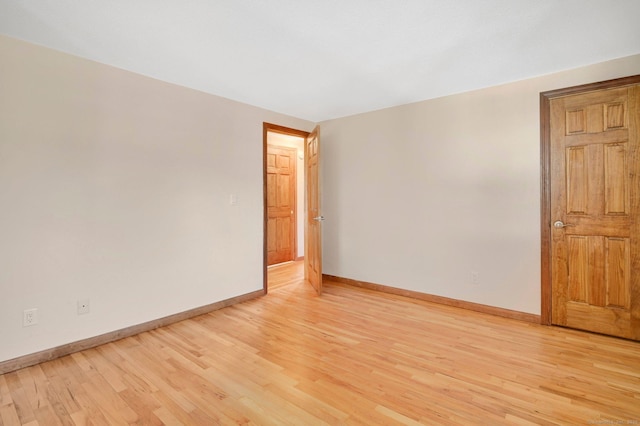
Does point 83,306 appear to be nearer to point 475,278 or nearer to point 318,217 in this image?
point 318,217

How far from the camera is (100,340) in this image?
2529 mm

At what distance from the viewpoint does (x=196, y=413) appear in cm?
170

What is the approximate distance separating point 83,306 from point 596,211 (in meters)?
4.48

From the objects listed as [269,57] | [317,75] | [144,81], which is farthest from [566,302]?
[144,81]

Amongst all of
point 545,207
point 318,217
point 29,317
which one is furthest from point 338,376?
point 545,207

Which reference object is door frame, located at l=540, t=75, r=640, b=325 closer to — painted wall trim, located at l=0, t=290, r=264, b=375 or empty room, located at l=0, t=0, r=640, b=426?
empty room, located at l=0, t=0, r=640, b=426

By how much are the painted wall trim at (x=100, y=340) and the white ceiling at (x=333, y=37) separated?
233 cm

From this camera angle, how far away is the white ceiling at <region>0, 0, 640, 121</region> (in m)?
1.86

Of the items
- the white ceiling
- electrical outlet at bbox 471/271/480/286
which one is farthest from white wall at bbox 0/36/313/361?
electrical outlet at bbox 471/271/480/286

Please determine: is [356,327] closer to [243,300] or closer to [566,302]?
[243,300]

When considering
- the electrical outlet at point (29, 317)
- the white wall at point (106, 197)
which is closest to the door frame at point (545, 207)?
the white wall at point (106, 197)

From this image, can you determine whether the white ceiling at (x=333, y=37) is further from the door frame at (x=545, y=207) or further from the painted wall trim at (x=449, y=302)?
the painted wall trim at (x=449, y=302)

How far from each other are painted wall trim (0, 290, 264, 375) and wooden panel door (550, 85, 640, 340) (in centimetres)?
349

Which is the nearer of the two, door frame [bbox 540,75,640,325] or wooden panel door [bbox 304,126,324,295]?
door frame [bbox 540,75,640,325]
